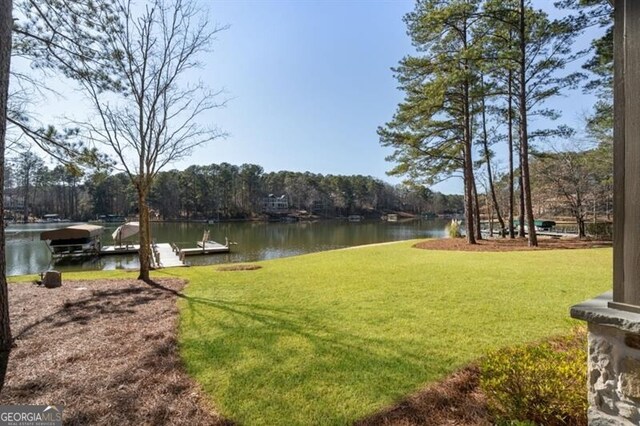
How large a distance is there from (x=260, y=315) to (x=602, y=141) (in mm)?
17775

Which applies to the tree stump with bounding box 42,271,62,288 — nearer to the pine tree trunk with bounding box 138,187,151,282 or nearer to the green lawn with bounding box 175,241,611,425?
the pine tree trunk with bounding box 138,187,151,282

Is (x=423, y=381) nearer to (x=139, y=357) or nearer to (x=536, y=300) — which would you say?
(x=139, y=357)

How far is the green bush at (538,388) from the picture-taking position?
6.64ft

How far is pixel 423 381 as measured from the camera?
272 centimetres

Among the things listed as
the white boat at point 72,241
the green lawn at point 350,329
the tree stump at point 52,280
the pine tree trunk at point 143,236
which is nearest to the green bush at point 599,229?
the green lawn at point 350,329

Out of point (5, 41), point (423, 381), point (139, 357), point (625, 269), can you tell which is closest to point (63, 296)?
point (139, 357)

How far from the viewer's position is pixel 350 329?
3.93 meters

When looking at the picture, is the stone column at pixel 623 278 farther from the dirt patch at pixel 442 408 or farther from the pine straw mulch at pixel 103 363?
the pine straw mulch at pixel 103 363

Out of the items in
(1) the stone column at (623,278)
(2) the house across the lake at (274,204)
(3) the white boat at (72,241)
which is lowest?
(3) the white boat at (72,241)

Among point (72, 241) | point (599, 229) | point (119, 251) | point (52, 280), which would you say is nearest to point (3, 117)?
point (52, 280)

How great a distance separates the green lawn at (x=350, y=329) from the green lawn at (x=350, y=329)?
1 centimetres

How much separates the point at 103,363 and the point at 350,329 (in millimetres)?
2580

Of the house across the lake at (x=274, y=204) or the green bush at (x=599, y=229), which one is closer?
the green bush at (x=599, y=229)

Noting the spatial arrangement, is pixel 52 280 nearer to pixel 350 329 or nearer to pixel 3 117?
pixel 3 117
